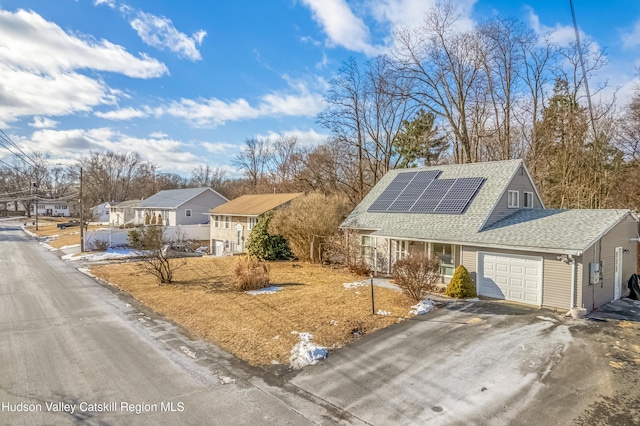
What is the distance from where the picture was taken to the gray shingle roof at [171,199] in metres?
41.7

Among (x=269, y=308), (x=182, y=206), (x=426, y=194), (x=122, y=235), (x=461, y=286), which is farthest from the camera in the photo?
(x=182, y=206)

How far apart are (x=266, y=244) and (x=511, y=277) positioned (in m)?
14.9

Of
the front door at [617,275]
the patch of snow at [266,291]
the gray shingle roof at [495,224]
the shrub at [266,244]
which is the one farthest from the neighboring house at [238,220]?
the front door at [617,275]

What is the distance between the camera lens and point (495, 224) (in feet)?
49.0

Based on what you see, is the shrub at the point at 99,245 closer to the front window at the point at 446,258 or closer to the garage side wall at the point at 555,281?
the front window at the point at 446,258

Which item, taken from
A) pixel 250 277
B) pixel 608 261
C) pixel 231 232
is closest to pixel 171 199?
pixel 231 232

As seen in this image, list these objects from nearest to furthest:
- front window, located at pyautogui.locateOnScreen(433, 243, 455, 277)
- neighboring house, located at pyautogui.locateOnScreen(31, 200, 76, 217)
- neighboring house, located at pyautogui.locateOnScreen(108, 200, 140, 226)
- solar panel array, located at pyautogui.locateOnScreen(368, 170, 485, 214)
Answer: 1. front window, located at pyautogui.locateOnScreen(433, 243, 455, 277)
2. solar panel array, located at pyautogui.locateOnScreen(368, 170, 485, 214)
3. neighboring house, located at pyautogui.locateOnScreen(108, 200, 140, 226)
4. neighboring house, located at pyautogui.locateOnScreen(31, 200, 76, 217)

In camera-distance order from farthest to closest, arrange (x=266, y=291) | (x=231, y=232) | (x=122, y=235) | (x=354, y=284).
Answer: (x=122, y=235) < (x=231, y=232) < (x=354, y=284) < (x=266, y=291)

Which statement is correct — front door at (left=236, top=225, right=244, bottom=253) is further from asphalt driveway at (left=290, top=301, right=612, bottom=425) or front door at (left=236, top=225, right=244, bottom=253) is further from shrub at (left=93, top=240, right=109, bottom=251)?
asphalt driveway at (left=290, top=301, right=612, bottom=425)

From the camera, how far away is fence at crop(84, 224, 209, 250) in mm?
31272

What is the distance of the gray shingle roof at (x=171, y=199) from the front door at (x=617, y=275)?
37.9 meters

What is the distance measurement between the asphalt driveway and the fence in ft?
89.2

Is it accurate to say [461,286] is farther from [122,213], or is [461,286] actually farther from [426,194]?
[122,213]

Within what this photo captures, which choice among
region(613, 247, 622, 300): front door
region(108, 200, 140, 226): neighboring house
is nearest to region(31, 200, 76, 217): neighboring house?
region(108, 200, 140, 226): neighboring house
